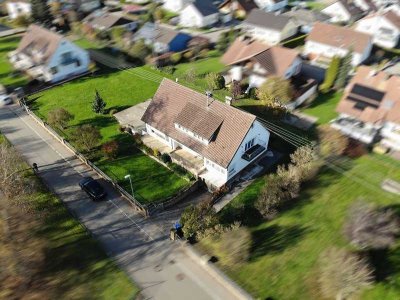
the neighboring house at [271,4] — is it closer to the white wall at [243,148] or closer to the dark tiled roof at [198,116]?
the dark tiled roof at [198,116]

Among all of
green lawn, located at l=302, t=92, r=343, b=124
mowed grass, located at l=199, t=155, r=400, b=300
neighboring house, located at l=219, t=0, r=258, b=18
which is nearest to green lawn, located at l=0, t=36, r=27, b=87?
mowed grass, located at l=199, t=155, r=400, b=300

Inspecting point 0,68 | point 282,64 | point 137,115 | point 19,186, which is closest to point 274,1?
point 282,64

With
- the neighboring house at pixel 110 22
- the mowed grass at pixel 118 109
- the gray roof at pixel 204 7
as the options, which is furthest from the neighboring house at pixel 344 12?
the mowed grass at pixel 118 109

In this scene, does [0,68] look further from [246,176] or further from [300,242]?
[300,242]

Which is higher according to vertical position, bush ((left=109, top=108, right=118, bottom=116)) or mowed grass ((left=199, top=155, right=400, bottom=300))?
bush ((left=109, top=108, right=118, bottom=116))

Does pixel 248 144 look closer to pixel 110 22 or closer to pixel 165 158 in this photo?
pixel 165 158

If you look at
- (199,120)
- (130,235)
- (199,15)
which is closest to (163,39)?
(199,15)

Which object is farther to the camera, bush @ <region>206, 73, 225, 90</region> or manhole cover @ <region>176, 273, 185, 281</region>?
bush @ <region>206, 73, 225, 90</region>

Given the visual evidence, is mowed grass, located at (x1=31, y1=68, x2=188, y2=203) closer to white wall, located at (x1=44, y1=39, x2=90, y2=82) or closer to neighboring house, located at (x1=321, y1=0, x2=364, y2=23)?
white wall, located at (x1=44, y1=39, x2=90, y2=82)
